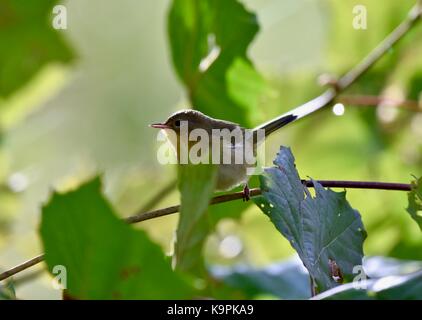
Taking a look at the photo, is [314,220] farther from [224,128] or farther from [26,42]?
[26,42]

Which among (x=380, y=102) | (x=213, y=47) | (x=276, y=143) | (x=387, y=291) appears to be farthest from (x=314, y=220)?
(x=276, y=143)

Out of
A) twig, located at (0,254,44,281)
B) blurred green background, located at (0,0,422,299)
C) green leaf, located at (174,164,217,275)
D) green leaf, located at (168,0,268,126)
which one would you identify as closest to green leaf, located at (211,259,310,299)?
blurred green background, located at (0,0,422,299)

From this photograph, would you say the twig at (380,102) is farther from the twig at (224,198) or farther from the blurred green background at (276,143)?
the twig at (224,198)

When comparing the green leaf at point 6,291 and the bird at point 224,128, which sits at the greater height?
the bird at point 224,128

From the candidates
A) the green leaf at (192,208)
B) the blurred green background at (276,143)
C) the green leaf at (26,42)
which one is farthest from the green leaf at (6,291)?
the green leaf at (26,42)

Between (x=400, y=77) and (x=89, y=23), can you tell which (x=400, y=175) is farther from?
(x=89, y=23)
